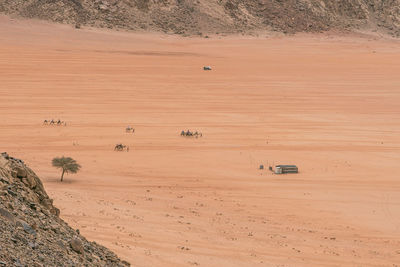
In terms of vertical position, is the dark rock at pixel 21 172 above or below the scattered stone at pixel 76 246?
above

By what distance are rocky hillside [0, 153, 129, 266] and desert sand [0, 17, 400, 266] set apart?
1.66 meters

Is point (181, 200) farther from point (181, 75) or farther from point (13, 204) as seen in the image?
point (181, 75)

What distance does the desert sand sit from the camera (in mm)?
14516

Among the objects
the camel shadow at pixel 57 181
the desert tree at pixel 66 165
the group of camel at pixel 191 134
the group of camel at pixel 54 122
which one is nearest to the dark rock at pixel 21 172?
the camel shadow at pixel 57 181

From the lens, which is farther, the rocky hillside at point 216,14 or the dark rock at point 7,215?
the rocky hillside at point 216,14

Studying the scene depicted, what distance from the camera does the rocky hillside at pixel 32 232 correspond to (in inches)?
332

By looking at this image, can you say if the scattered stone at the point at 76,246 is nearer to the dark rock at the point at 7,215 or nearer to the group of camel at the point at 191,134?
the dark rock at the point at 7,215

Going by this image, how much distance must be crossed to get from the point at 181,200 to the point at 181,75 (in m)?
31.5

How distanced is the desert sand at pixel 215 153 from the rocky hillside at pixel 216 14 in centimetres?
2371

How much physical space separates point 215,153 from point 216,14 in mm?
63999

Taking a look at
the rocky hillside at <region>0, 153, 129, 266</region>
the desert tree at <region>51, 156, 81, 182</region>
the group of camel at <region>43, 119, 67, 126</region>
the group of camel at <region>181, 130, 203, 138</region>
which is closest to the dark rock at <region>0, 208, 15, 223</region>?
the rocky hillside at <region>0, 153, 129, 266</region>

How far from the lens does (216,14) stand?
87.2 m

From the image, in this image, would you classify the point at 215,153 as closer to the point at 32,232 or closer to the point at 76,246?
the point at 76,246

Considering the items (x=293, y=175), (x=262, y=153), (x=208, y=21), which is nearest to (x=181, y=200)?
(x=293, y=175)
